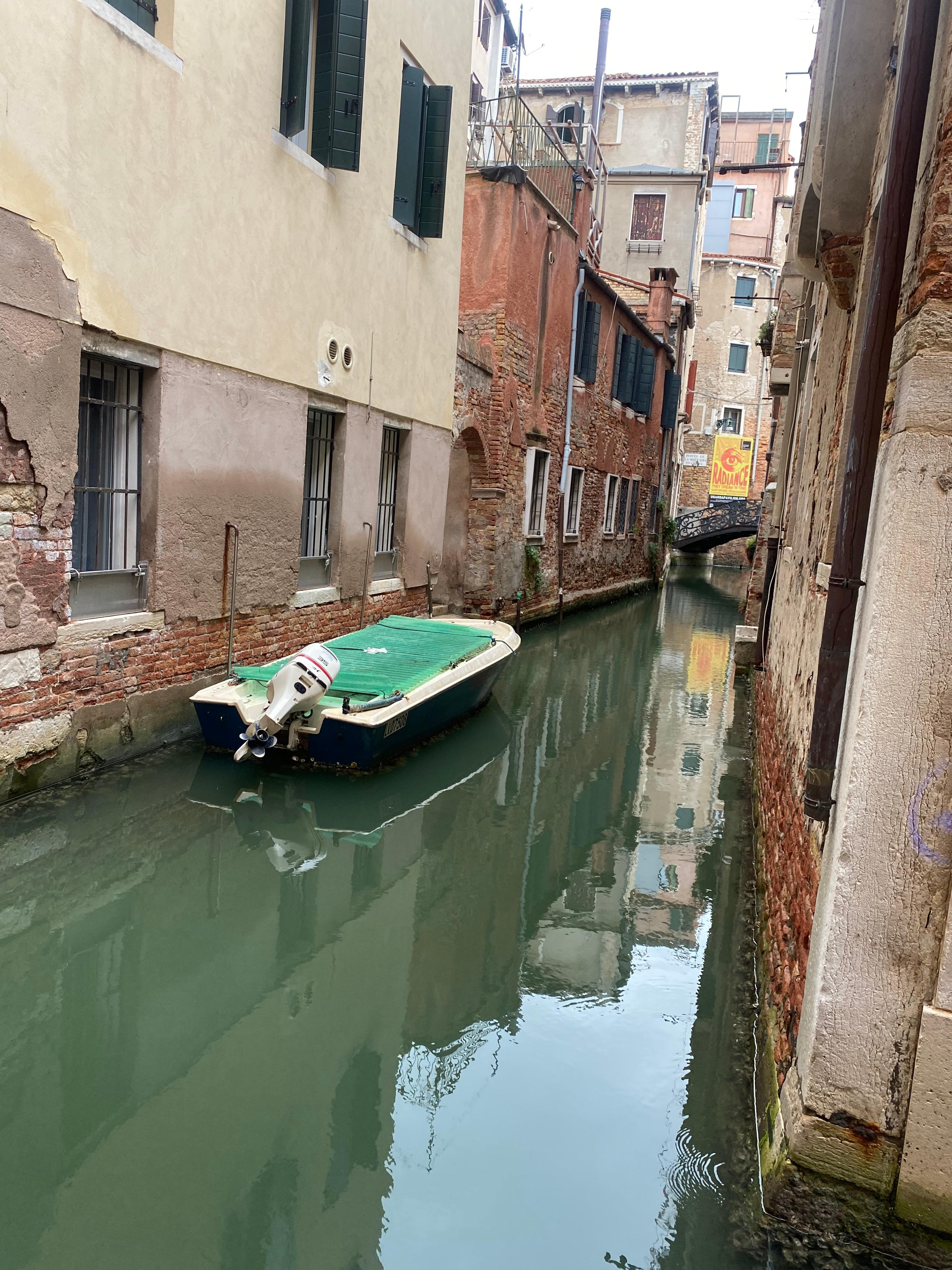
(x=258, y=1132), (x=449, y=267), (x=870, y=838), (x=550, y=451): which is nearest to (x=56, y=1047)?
(x=258, y=1132)

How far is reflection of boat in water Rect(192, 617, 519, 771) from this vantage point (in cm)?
580

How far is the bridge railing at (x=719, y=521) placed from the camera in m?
29.7

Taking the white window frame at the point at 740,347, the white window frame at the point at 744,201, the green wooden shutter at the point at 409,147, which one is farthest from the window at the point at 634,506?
the white window frame at the point at 744,201

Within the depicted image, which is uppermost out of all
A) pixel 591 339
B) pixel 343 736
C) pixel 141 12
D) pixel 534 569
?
pixel 141 12

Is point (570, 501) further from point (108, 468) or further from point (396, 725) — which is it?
point (108, 468)

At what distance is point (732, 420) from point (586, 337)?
21686 mm

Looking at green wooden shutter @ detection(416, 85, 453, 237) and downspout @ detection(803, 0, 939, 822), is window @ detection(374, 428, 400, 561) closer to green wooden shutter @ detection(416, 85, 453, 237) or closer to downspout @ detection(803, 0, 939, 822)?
green wooden shutter @ detection(416, 85, 453, 237)

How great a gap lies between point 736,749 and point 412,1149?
588cm

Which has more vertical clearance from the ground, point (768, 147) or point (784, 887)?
point (768, 147)

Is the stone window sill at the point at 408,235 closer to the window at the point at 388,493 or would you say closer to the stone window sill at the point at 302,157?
the stone window sill at the point at 302,157

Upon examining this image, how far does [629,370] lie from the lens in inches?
714

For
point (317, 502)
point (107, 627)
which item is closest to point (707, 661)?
point (317, 502)

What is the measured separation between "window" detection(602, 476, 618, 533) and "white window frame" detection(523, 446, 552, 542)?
12.7 ft

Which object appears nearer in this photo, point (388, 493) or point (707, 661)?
point (388, 493)
